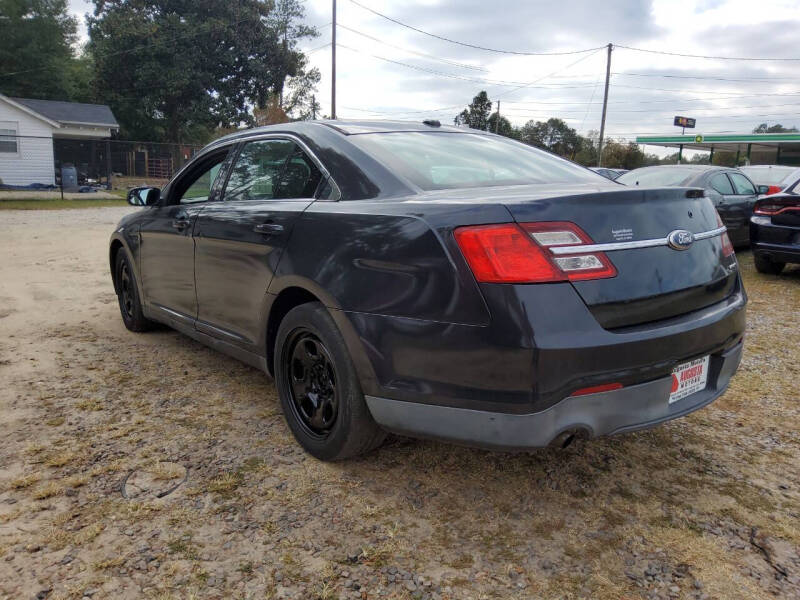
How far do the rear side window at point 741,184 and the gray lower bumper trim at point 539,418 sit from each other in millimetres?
8217

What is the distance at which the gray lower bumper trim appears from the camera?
2.07 meters

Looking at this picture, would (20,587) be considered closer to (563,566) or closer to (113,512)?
(113,512)

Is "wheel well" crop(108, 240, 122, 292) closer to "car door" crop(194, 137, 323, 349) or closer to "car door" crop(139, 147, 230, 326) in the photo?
"car door" crop(139, 147, 230, 326)

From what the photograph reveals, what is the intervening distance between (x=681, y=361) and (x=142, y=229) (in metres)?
3.76

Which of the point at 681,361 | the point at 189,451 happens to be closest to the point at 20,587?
the point at 189,451

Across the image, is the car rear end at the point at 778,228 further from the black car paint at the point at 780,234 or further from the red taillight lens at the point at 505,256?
the red taillight lens at the point at 505,256

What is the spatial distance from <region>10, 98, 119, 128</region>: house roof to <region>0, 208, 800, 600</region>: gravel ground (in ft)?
102

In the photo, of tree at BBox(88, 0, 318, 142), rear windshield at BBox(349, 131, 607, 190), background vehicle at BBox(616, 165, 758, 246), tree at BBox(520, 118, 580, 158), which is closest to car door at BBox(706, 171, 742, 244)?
background vehicle at BBox(616, 165, 758, 246)

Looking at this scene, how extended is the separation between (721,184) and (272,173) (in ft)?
26.1

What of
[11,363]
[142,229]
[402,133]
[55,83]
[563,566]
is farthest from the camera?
[55,83]

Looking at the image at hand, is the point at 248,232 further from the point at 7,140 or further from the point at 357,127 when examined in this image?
the point at 7,140

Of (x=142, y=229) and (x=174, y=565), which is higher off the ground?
(x=142, y=229)

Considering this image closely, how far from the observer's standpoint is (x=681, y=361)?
2.33 meters

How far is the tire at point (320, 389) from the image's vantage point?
8.27 feet
